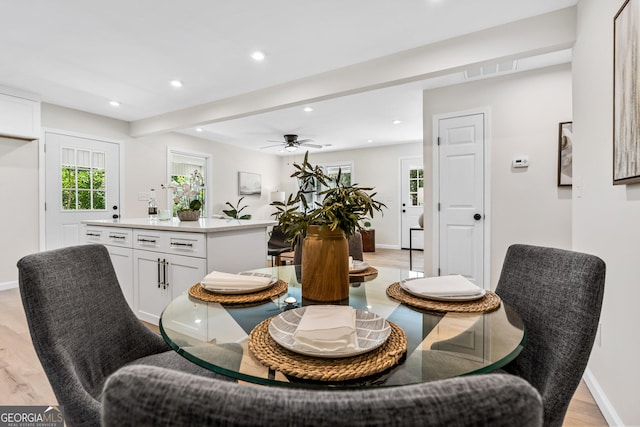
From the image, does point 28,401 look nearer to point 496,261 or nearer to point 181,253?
point 181,253

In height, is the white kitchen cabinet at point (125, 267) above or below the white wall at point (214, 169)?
below

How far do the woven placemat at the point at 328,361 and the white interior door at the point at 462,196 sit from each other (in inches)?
117

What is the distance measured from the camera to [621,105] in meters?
1.47

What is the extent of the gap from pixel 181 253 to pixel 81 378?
1.62 meters

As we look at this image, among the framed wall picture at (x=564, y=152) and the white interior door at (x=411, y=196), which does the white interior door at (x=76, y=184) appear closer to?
the white interior door at (x=411, y=196)

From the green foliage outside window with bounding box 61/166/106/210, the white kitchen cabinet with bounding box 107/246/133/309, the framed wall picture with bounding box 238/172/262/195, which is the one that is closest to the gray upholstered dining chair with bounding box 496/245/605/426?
the white kitchen cabinet with bounding box 107/246/133/309

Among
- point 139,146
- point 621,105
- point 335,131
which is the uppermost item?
point 335,131

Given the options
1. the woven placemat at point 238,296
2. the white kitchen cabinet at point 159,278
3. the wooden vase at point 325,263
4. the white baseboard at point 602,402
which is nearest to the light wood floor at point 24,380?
the white baseboard at point 602,402

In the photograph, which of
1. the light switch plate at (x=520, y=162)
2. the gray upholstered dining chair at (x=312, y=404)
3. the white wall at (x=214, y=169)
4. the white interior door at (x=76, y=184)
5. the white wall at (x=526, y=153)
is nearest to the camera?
the gray upholstered dining chair at (x=312, y=404)

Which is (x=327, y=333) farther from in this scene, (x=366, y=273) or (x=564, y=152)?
(x=564, y=152)

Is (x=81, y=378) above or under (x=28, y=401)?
above

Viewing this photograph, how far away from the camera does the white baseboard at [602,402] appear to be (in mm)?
1508

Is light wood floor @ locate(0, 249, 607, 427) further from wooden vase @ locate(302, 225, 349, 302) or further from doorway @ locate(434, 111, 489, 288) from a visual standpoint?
doorway @ locate(434, 111, 489, 288)

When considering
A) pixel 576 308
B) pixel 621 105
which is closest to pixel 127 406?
pixel 576 308
